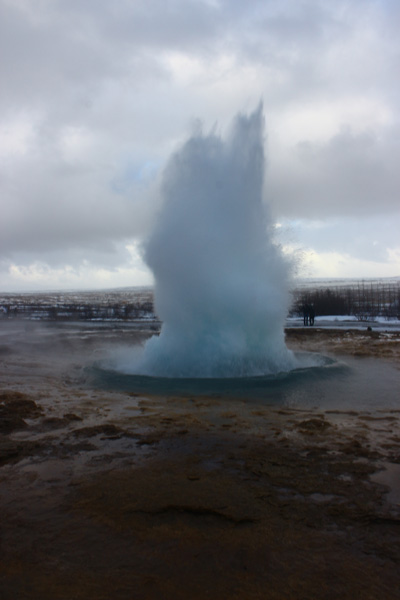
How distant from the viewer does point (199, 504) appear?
413cm

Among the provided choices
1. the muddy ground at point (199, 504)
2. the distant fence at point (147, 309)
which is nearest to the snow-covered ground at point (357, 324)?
the distant fence at point (147, 309)

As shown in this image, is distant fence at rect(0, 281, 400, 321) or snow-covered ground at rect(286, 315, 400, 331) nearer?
snow-covered ground at rect(286, 315, 400, 331)

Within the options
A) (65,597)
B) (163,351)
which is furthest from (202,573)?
(163,351)

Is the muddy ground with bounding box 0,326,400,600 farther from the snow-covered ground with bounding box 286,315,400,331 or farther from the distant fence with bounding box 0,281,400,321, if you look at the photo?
the snow-covered ground with bounding box 286,315,400,331

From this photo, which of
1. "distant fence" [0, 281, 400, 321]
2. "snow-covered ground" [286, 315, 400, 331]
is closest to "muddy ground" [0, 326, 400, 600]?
"distant fence" [0, 281, 400, 321]

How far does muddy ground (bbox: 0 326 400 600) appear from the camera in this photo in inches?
120

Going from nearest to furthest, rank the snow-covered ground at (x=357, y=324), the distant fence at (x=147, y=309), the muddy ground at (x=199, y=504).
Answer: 1. the muddy ground at (x=199, y=504)
2. the snow-covered ground at (x=357, y=324)
3. the distant fence at (x=147, y=309)

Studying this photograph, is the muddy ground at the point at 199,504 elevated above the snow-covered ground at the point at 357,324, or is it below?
above

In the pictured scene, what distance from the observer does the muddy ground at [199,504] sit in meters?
3.05

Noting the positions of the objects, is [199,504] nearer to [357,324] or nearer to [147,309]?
[357,324]

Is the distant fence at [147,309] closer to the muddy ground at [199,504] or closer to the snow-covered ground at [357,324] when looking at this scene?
the snow-covered ground at [357,324]

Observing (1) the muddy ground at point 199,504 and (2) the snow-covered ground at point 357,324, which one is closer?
(1) the muddy ground at point 199,504

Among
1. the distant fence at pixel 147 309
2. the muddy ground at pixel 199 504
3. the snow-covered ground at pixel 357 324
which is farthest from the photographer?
the distant fence at pixel 147 309

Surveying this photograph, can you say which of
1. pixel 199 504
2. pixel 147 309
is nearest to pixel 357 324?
pixel 199 504
